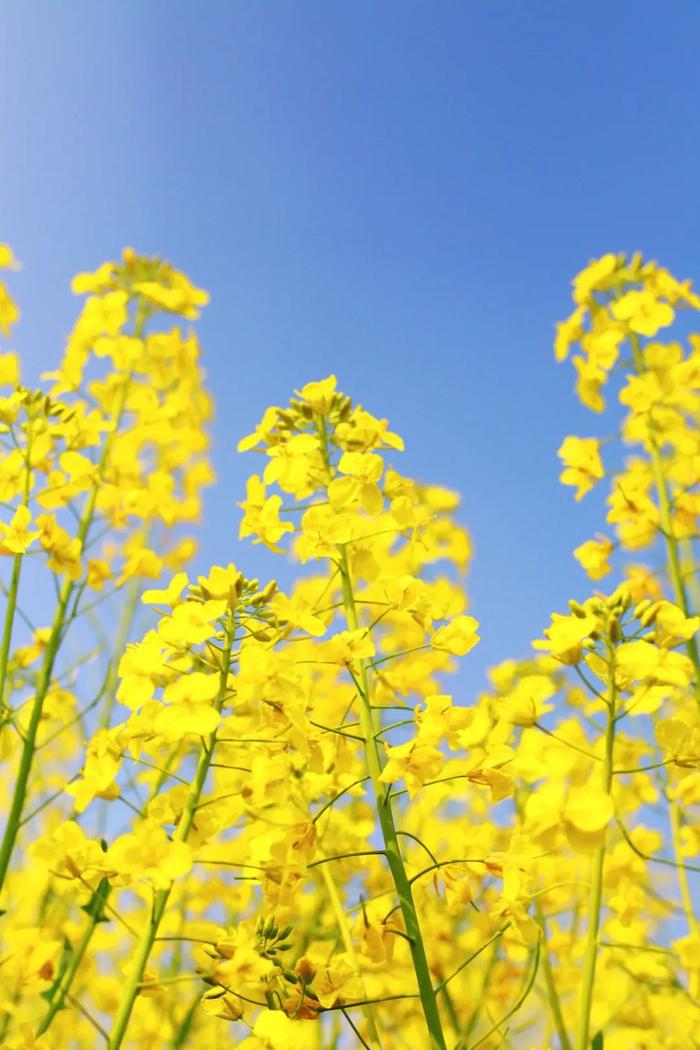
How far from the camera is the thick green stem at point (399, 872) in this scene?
5.06ft

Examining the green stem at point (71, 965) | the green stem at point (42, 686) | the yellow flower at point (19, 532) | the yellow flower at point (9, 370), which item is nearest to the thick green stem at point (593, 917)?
the green stem at point (71, 965)

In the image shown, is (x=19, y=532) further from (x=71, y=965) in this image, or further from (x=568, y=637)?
(x=568, y=637)

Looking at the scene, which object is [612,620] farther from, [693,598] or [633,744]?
[693,598]

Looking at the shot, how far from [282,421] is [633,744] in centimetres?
177

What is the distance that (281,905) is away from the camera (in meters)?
1.69

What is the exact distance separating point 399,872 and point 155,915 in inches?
18.6

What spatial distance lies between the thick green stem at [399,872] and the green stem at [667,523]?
47.2 inches

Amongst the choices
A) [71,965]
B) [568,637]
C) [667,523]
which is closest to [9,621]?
[71,965]

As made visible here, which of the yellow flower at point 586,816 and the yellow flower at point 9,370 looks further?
the yellow flower at point 9,370

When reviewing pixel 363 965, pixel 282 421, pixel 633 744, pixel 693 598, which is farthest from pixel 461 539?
pixel 363 965

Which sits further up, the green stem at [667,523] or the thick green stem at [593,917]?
the green stem at [667,523]

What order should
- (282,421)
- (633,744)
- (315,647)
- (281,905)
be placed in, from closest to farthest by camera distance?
(281,905) < (315,647) < (282,421) < (633,744)

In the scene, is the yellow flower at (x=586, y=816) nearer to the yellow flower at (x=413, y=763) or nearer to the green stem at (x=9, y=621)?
the yellow flower at (x=413, y=763)

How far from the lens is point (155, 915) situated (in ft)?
5.32
